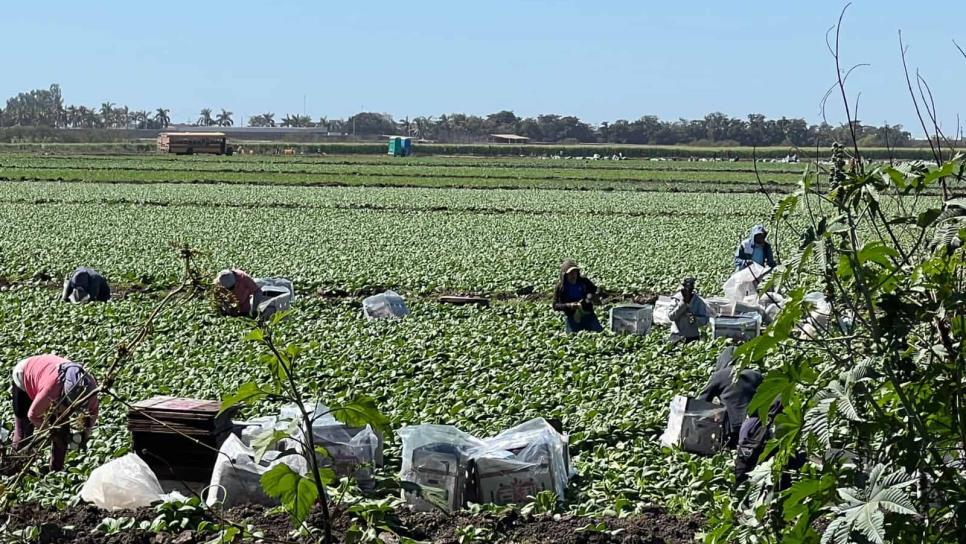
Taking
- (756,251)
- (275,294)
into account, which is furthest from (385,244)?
(756,251)

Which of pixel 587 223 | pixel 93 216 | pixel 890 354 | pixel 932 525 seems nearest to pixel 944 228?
pixel 890 354

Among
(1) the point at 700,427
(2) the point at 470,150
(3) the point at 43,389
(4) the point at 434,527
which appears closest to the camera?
(4) the point at 434,527

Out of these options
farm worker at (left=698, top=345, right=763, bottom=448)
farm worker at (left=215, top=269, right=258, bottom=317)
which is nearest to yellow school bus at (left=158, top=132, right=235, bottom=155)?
farm worker at (left=215, top=269, right=258, bottom=317)

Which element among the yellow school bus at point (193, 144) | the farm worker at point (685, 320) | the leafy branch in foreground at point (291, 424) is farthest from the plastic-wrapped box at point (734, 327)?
the yellow school bus at point (193, 144)

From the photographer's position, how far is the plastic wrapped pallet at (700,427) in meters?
8.84

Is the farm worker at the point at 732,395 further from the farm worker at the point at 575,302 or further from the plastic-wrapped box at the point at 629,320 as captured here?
the farm worker at the point at 575,302

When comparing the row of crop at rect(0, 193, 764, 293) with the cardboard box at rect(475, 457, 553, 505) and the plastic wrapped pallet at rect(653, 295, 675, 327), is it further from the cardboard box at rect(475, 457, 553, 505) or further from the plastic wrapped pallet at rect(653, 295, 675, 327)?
the cardboard box at rect(475, 457, 553, 505)

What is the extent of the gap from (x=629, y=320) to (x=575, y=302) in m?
0.68

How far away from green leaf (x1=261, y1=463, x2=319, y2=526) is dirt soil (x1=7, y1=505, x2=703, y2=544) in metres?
2.61

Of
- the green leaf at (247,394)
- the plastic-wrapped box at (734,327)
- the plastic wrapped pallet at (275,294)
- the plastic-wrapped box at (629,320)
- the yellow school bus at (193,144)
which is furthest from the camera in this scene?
the yellow school bus at (193,144)

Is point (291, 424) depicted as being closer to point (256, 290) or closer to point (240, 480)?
point (240, 480)

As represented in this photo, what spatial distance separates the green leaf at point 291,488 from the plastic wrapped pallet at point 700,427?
558 centimetres

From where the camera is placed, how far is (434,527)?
22.4 ft

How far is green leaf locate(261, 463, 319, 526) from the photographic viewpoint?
11.9 ft
